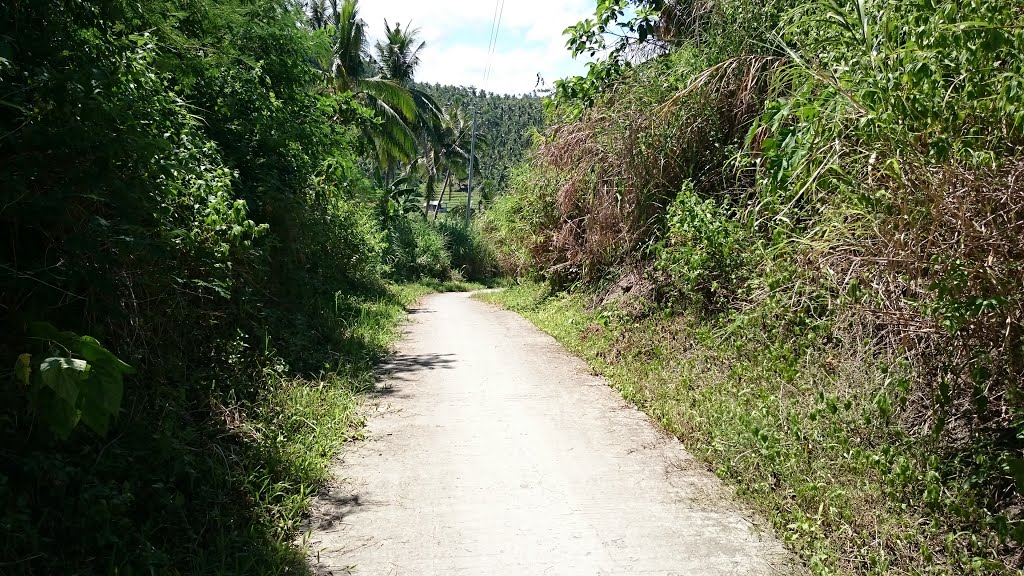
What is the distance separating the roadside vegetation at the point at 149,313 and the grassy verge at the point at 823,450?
9.39ft

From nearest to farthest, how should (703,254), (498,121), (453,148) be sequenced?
(703,254) → (453,148) → (498,121)

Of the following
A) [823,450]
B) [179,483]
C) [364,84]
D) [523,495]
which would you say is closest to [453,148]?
[364,84]

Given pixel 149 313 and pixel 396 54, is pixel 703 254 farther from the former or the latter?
pixel 396 54

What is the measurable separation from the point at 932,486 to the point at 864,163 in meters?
1.97

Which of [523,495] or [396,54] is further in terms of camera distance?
[396,54]

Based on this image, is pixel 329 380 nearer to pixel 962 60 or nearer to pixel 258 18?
pixel 258 18

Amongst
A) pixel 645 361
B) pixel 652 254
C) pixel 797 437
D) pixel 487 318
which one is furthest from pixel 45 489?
pixel 487 318

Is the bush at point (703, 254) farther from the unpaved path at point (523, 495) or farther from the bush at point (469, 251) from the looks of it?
the bush at point (469, 251)

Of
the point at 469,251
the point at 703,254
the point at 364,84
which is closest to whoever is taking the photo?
the point at 703,254

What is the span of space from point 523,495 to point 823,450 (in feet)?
6.43

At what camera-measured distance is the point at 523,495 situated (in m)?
4.76

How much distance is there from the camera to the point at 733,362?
6.47 meters

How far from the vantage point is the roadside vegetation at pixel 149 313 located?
330 centimetres

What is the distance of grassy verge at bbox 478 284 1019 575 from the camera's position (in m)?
3.74
